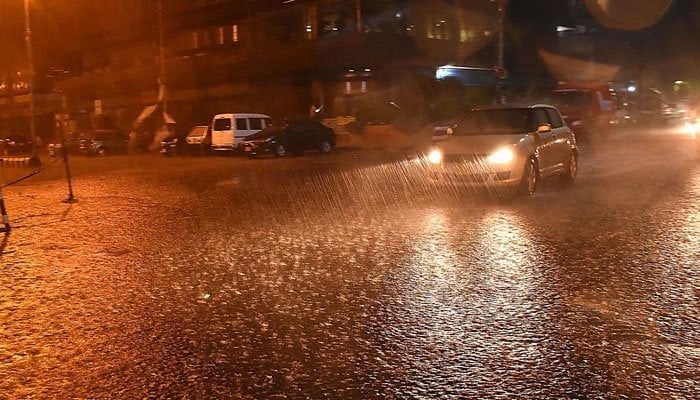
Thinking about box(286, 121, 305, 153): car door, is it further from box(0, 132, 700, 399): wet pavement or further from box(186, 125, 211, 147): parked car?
box(0, 132, 700, 399): wet pavement

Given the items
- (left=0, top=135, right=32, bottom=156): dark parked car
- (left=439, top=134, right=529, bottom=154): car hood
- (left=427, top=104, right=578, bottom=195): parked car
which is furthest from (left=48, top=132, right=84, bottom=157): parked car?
(left=439, top=134, right=529, bottom=154): car hood

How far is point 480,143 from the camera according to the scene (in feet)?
45.5

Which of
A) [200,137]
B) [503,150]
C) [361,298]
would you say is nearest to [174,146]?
[200,137]

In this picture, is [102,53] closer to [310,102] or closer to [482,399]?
[310,102]

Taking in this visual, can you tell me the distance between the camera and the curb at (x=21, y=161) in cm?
3086

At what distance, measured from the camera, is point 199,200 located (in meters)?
16.0

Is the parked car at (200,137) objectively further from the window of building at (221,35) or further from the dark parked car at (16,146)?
the window of building at (221,35)

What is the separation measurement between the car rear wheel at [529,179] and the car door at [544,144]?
22 centimetres

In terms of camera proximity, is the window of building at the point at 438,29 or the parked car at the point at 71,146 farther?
the window of building at the point at 438,29

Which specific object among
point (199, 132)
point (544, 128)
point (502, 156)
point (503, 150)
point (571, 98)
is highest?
point (571, 98)

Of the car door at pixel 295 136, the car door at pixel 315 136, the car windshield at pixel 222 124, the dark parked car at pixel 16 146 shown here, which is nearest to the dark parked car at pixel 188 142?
the car windshield at pixel 222 124

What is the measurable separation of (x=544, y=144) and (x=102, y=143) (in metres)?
28.4

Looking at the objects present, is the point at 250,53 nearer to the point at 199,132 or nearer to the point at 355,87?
the point at 355,87

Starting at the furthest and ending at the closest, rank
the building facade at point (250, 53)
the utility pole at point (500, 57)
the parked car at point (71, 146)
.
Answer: the building facade at point (250, 53), the parked car at point (71, 146), the utility pole at point (500, 57)
